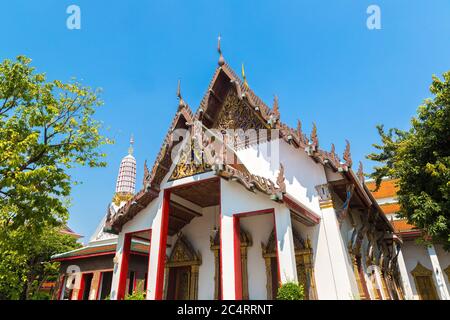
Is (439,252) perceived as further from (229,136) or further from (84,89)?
(84,89)

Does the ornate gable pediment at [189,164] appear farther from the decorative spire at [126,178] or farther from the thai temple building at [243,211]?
the decorative spire at [126,178]

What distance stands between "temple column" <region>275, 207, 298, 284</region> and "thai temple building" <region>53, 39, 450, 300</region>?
0.07ft

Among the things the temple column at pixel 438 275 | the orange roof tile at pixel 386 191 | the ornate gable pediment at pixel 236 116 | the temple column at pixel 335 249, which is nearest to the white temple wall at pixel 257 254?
the temple column at pixel 335 249

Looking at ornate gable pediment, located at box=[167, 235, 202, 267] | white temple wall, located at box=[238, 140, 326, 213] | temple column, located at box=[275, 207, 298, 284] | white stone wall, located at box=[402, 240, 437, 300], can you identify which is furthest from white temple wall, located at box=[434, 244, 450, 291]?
ornate gable pediment, located at box=[167, 235, 202, 267]

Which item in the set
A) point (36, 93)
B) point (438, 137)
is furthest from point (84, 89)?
point (438, 137)

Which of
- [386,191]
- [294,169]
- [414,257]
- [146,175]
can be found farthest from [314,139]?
[386,191]

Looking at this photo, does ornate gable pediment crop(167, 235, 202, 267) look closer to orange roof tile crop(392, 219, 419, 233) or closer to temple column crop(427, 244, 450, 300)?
orange roof tile crop(392, 219, 419, 233)

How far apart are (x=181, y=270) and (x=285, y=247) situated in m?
5.41

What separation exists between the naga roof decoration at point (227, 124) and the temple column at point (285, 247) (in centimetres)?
77

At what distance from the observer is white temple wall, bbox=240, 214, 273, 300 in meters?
8.94

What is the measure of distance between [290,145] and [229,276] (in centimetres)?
435

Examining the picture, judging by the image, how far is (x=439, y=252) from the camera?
50.4 ft
